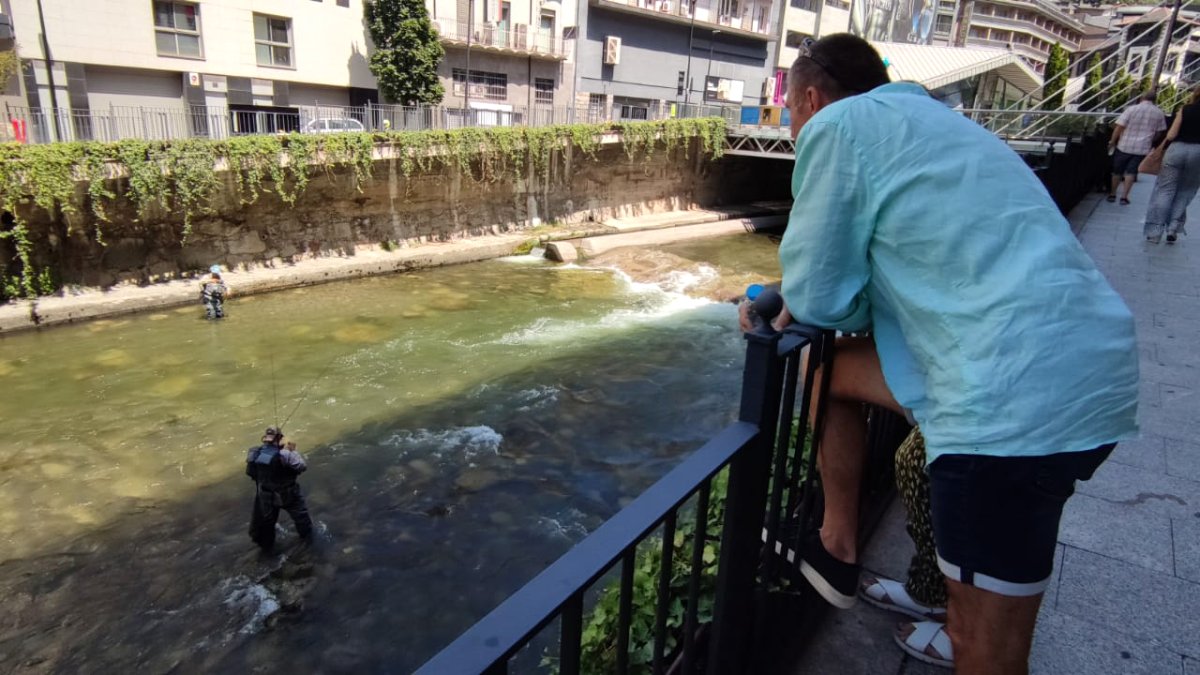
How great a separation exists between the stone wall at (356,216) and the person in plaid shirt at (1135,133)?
14.0 meters

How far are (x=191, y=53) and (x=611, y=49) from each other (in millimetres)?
16644

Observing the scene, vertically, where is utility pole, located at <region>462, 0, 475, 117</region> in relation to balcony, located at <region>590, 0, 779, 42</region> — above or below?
below

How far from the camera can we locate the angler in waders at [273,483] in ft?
22.2

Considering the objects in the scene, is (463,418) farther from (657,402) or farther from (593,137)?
(593,137)

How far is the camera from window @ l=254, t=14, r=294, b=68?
22608 mm

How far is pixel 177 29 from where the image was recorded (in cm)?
2098

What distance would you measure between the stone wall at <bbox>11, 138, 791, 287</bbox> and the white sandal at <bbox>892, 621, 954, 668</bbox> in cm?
1546

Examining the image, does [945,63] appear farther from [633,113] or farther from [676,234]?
[676,234]

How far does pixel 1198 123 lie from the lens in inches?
276

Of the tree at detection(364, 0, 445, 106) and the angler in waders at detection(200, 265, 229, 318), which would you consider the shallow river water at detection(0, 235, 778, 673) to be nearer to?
the angler in waders at detection(200, 265, 229, 318)

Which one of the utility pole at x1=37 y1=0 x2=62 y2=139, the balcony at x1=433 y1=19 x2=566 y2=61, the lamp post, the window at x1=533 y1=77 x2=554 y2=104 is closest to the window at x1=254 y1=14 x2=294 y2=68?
the balcony at x1=433 y1=19 x2=566 y2=61

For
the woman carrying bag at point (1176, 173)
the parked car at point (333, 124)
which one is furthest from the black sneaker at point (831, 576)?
the parked car at point (333, 124)

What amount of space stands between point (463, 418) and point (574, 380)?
6.90 ft

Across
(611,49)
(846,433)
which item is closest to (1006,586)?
(846,433)
